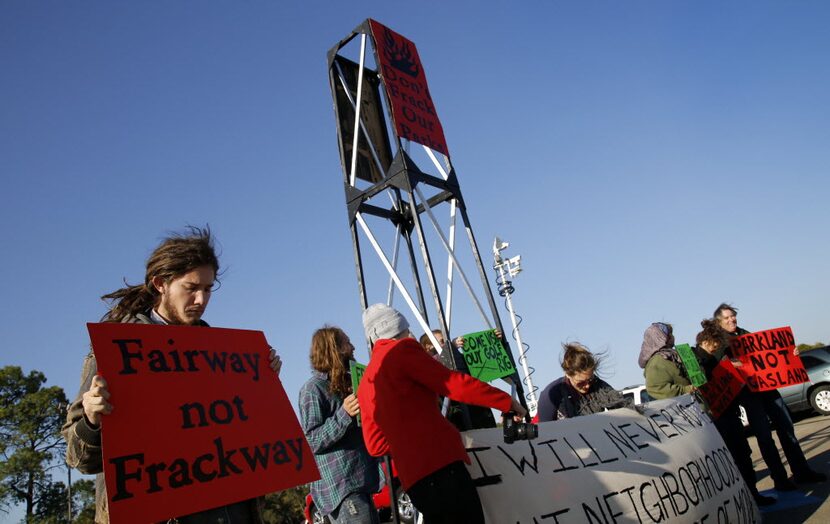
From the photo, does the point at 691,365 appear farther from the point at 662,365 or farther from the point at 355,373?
the point at 355,373

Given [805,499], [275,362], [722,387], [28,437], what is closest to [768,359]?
[722,387]

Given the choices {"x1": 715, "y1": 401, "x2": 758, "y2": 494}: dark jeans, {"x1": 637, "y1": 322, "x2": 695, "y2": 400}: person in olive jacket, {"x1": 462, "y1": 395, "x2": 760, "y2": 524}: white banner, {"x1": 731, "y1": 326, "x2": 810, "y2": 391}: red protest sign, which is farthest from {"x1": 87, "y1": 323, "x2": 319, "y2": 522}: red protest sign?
{"x1": 731, "y1": 326, "x2": 810, "y2": 391}: red protest sign

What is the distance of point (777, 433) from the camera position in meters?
6.25

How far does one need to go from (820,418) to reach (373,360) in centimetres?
1358

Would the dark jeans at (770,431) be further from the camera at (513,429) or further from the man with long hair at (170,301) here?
the man with long hair at (170,301)

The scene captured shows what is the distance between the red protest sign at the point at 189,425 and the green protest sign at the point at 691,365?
4.70 meters

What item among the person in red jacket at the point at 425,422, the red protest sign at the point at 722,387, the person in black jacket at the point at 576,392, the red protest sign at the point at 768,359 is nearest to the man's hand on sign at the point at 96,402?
the person in red jacket at the point at 425,422

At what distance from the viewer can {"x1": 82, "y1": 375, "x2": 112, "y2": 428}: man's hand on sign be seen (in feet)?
6.13

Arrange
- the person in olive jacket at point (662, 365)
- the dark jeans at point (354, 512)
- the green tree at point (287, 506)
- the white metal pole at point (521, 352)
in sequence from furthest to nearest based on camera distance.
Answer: the green tree at point (287, 506) < the white metal pole at point (521, 352) < the person in olive jacket at point (662, 365) < the dark jeans at point (354, 512)

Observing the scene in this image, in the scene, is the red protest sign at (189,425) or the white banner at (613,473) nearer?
the red protest sign at (189,425)

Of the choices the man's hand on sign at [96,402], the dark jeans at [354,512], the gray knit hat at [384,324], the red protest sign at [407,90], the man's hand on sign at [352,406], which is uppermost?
the red protest sign at [407,90]

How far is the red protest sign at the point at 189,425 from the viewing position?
6.30 feet

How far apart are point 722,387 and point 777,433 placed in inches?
28.5

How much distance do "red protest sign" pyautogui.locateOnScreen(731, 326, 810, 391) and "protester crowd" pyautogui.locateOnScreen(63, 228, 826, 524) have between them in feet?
7.54
